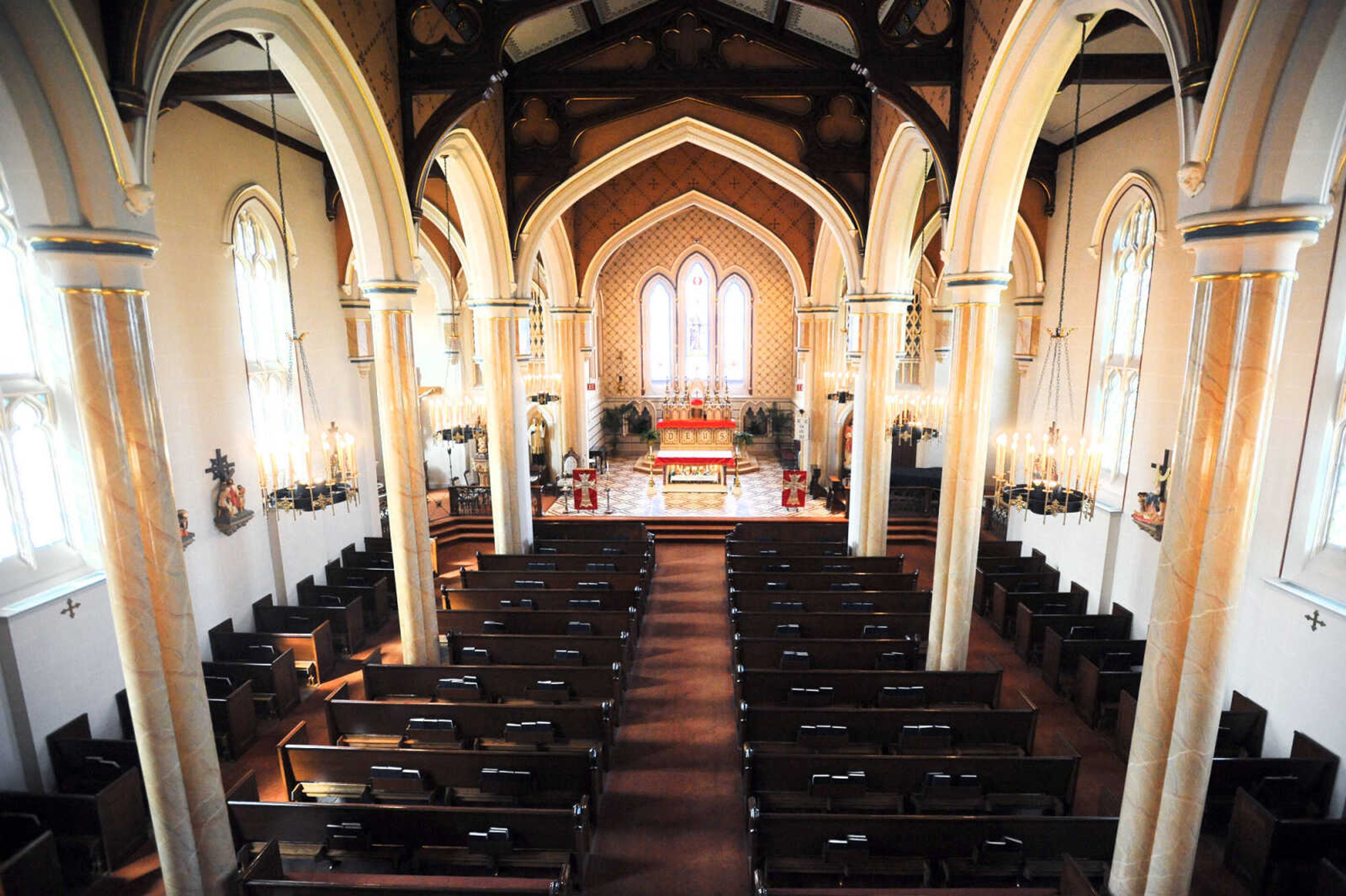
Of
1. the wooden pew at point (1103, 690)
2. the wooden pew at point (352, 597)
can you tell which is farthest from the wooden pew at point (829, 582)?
the wooden pew at point (352, 597)

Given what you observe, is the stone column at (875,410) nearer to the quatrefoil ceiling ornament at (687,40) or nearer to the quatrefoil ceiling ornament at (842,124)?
the quatrefoil ceiling ornament at (842,124)

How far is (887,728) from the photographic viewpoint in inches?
297

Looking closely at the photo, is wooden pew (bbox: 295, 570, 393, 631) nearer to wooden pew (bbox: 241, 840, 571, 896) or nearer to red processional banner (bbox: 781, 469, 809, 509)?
wooden pew (bbox: 241, 840, 571, 896)

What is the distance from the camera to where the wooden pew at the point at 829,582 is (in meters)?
11.3

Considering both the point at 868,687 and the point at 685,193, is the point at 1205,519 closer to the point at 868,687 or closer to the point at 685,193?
the point at 868,687

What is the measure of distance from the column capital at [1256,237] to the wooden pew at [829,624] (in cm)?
662

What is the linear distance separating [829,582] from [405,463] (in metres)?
6.67

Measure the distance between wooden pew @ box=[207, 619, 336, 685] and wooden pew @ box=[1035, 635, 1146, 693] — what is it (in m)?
10.4

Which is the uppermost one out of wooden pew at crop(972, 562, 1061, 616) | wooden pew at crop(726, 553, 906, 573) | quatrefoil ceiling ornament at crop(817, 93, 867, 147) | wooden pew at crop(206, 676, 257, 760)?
quatrefoil ceiling ornament at crop(817, 93, 867, 147)

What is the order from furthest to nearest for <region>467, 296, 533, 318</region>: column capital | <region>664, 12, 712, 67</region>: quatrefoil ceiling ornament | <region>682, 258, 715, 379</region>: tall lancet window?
1. <region>682, 258, 715, 379</region>: tall lancet window
2. <region>467, 296, 533, 318</region>: column capital
3. <region>664, 12, 712, 67</region>: quatrefoil ceiling ornament

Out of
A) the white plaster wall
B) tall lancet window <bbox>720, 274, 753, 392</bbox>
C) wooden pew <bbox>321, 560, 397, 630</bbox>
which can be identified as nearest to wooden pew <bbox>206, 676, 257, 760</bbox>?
the white plaster wall

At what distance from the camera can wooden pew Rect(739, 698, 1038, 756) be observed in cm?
737

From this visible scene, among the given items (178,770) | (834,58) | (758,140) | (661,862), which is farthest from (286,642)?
(834,58)

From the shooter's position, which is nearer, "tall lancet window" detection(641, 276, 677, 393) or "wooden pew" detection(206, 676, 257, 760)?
"wooden pew" detection(206, 676, 257, 760)
